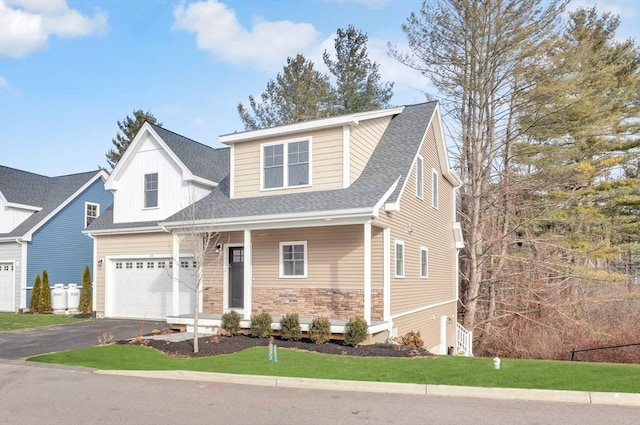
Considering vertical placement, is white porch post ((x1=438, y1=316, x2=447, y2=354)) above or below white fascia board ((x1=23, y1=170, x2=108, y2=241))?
below

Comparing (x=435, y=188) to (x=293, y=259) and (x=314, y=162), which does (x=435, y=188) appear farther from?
(x=293, y=259)

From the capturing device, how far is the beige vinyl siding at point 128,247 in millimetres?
18453

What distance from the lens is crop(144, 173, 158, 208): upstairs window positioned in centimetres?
1900

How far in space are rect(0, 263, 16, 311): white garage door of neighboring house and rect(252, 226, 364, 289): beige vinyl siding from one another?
13900 millimetres

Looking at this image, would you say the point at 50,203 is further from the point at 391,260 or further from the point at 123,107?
the point at 123,107

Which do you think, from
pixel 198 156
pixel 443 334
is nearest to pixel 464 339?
pixel 443 334

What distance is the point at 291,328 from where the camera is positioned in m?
12.7

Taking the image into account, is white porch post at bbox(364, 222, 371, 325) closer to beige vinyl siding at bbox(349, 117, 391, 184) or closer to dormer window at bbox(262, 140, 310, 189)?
beige vinyl siding at bbox(349, 117, 391, 184)

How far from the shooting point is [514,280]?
24.0m

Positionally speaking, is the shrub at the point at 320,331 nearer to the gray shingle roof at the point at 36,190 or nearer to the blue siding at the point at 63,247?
the blue siding at the point at 63,247

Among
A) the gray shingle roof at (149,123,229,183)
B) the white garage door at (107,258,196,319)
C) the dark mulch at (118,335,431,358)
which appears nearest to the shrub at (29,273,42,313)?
the white garage door at (107,258,196,319)

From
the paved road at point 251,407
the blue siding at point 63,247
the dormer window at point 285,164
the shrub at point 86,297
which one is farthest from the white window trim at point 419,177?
the blue siding at point 63,247

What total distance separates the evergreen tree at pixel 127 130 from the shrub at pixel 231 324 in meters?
35.7

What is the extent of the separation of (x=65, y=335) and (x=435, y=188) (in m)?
13.1
